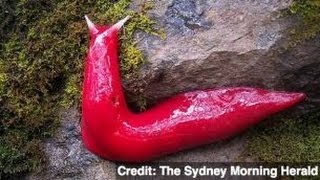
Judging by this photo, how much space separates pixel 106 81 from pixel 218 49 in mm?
732

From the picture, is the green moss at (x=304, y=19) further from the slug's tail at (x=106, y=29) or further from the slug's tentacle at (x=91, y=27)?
the slug's tentacle at (x=91, y=27)

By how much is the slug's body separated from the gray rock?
12cm

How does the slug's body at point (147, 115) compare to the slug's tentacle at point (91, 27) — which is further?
the slug's tentacle at point (91, 27)

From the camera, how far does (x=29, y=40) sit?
173 inches

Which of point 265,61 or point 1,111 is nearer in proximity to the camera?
point 265,61

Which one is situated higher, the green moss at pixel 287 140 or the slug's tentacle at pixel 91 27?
the slug's tentacle at pixel 91 27

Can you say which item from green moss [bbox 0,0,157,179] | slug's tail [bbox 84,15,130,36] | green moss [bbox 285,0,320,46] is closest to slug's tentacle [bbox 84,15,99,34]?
slug's tail [bbox 84,15,130,36]

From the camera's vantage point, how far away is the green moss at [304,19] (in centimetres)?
402

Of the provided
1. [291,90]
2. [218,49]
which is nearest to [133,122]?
[218,49]

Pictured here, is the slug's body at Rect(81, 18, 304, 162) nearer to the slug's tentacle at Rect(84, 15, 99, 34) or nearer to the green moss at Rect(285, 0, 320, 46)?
the slug's tentacle at Rect(84, 15, 99, 34)

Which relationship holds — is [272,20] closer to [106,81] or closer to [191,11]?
[191,11]

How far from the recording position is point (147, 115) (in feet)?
13.5

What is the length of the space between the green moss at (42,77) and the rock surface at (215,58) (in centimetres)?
22

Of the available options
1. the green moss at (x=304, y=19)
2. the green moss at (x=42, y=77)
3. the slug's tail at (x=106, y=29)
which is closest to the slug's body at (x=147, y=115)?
the slug's tail at (x=106, y=29)
